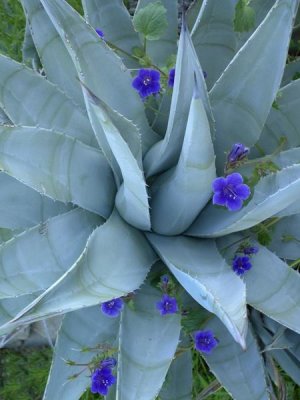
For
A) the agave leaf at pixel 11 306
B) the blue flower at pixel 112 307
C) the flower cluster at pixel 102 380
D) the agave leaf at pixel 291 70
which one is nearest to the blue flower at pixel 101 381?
the flower cluster at pixel 102 380

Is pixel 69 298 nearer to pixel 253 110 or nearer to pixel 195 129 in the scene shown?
pixel 195 129

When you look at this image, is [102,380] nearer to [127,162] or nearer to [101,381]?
[101,381]

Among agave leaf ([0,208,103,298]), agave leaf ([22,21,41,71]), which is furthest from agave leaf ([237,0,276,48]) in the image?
agave leaf ([22,21,41,71])

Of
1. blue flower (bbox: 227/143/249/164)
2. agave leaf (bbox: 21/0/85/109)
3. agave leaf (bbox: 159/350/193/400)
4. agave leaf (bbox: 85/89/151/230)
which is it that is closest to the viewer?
agave leaf (bbox: 85/89/151/230)

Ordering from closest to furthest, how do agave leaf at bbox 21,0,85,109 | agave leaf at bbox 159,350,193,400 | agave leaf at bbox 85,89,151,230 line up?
agave leaf at bbox 85,89,151,230, agave leaf at bbox 21,0,85,109, agave leaf at bbox 159,350,193,400

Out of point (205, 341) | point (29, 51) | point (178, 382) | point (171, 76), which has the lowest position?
point (178, 382)

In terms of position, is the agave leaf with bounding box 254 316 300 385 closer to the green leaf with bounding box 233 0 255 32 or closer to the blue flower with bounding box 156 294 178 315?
the blue flower with bounding box 156 294 178 315

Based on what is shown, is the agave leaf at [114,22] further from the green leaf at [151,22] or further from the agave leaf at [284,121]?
the agave leaf at [284,121]

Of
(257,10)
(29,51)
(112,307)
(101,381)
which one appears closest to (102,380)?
(101,381)
